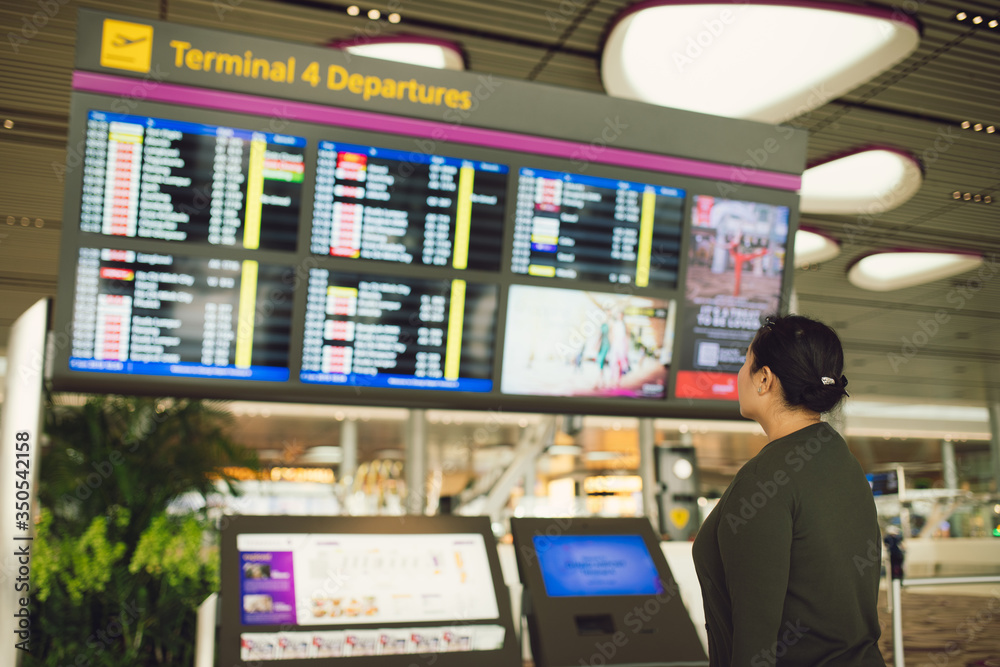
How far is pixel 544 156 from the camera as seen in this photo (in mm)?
3412

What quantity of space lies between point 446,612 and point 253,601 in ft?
2.03

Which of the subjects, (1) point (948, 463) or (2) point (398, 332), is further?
(1) point (948, 463)

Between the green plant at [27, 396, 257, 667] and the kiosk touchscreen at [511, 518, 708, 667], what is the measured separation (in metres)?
1.87

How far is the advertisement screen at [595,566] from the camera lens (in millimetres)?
2965

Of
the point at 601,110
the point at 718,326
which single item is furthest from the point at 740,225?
the point at 601,110

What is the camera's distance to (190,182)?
3.02 metres

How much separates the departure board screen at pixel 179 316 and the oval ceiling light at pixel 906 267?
32.8ft

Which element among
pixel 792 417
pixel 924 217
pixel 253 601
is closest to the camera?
pixel 792 417

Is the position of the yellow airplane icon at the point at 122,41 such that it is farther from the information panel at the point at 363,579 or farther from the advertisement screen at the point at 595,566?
the advertisement screen at the point at 595,566

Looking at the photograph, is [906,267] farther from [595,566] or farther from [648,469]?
[595,566]

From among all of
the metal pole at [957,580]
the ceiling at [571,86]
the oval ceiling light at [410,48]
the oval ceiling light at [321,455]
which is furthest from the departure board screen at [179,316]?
the oval ceiling light at [321,455]

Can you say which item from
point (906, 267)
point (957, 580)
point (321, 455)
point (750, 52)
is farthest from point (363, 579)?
point (321, 455)

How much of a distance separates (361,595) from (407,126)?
1735 millimetres

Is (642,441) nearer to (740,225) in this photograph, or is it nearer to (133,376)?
(740,225)
